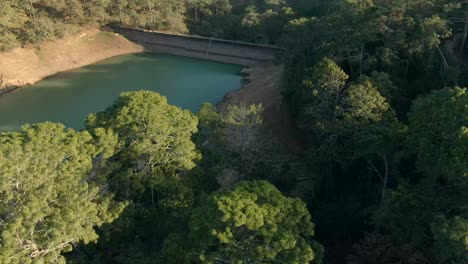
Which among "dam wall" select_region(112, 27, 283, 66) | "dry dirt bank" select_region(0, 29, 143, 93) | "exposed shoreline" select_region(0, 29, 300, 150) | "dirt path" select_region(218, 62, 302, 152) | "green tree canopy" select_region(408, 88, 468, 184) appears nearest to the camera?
"green tree canopy" select_region(408, 88, 468, 184)

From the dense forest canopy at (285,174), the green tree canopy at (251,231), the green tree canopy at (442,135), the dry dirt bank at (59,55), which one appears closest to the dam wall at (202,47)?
the dry dirt bank at (59,55)

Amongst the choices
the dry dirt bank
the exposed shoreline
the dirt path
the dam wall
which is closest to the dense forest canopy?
the dirt path

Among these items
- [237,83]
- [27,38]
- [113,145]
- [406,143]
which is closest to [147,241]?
[113,145]

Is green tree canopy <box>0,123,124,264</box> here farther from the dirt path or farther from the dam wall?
the dam wall

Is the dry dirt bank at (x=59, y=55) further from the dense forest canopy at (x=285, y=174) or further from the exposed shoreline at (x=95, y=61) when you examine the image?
the dense forest canopy at (x=285, y=174)

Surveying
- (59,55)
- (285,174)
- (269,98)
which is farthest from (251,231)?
(59,55)

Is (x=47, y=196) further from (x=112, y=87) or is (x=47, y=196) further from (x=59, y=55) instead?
(x=59, y=55)

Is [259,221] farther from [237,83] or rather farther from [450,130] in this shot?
[237,83]
